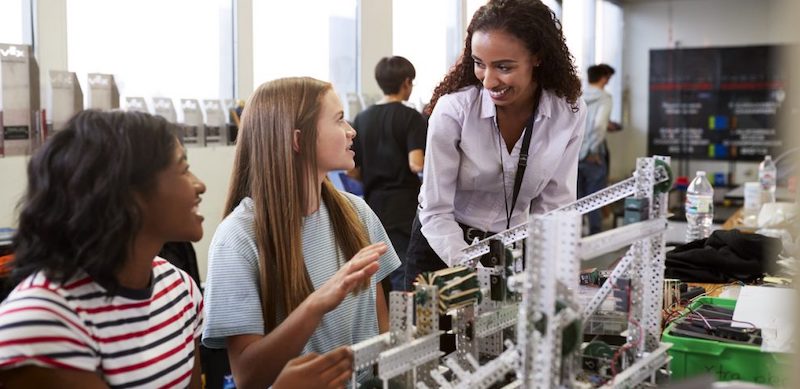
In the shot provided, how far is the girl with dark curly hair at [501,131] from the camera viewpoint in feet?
7.41

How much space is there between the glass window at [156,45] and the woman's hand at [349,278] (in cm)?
251

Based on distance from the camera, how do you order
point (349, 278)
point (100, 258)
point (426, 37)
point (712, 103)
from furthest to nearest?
point (712, 103) < point (426, 37) < point (349, 278) < point (100, 258)

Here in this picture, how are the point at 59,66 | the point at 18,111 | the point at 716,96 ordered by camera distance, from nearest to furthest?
the point at 18,111 → the point at 59,66 → the point at 716,96

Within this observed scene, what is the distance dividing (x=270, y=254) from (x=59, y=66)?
7.21 feet

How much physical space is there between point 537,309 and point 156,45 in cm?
337

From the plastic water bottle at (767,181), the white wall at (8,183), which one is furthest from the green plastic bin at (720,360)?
the plastic water bottle at (767,181)

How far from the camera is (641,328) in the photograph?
158 centimetres

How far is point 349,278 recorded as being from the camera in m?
1.47

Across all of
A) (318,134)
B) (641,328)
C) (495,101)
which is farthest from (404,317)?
(495,101)

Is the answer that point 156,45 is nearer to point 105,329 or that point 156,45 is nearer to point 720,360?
point 105,329

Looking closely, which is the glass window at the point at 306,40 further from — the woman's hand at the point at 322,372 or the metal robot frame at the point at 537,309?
the woman's hand at the point at 322,372

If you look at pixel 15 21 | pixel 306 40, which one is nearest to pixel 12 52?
pixel 15 21

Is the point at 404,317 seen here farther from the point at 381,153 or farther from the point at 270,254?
the point at 381,153

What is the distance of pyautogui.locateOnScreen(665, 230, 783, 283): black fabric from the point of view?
2.74 m
